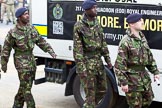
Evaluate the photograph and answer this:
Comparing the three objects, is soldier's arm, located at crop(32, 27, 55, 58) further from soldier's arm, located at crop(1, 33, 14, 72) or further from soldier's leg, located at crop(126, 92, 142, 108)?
soldier's leg, located at crop(126, 92, 142, 108)

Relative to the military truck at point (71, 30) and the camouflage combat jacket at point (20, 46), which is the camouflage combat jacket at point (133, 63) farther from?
the camouflage combat jacket at point (20, 46)

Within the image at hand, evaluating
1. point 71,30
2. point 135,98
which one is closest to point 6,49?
point 71,30

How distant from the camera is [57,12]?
8297mm

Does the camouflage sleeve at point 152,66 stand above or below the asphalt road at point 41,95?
above

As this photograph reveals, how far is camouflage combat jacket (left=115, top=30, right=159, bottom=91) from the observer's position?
6.05m

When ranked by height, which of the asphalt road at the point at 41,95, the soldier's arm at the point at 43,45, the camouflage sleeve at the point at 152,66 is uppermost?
the soldier's arm at the point at 43,45

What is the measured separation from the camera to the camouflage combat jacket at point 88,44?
689 cm

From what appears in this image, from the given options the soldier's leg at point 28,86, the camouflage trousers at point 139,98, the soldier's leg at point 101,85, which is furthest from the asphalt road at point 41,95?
the camouflage trousers at point 139,98

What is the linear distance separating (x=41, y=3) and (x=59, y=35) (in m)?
0.73

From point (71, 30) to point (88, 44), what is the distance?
3.87 ft

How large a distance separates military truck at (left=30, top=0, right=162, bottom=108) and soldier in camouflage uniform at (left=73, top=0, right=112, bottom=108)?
47 centimetres

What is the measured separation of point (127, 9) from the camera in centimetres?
729

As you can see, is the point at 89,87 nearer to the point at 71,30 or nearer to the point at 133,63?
the point at 133,63

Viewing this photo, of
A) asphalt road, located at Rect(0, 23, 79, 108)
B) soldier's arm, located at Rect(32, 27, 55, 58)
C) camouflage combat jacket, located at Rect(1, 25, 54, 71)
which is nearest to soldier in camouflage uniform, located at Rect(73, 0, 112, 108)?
soldier's arm, located at Rect(32, 27, 55, 58)
